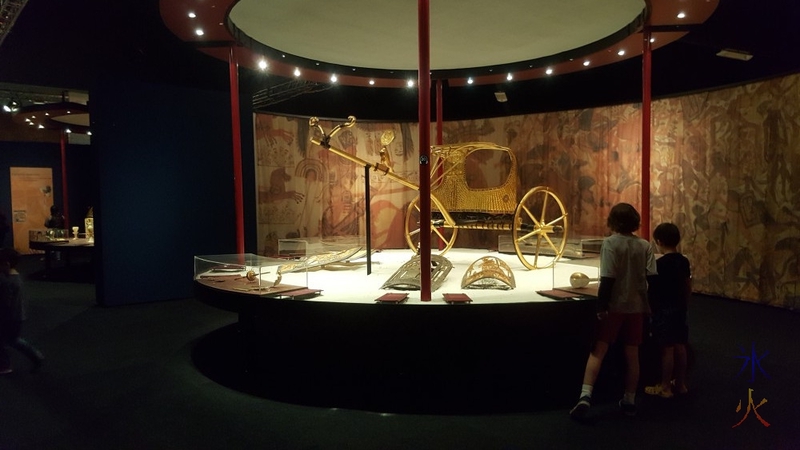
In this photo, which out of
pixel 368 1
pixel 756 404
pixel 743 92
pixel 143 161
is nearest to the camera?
pixel 756 404

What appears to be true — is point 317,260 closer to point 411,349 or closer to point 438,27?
point 411,349

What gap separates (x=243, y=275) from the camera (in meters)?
4.52

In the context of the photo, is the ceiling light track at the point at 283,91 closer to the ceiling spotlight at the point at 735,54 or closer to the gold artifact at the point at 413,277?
the gold artifact at the point at 413,277

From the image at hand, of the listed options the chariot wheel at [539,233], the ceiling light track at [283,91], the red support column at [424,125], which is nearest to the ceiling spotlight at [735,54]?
the chariot wheel at [539,233]

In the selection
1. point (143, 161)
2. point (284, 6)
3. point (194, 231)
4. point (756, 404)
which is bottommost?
point (756, 404)

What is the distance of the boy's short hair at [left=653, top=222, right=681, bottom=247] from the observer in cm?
336

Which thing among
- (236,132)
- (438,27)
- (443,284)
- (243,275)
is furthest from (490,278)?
(236,132)

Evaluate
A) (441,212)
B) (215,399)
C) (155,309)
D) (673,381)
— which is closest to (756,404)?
(673,381)

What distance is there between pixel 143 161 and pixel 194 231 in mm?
1193

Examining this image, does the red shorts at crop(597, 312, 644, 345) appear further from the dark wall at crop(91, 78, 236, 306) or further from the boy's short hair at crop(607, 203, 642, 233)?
the dark wall at crop(91, 78, 236, 306)

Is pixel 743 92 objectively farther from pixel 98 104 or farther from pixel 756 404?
pixel 98 104

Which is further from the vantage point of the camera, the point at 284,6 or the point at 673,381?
the point at 284,6

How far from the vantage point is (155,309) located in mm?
6648

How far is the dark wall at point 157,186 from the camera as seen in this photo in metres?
6.65
